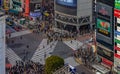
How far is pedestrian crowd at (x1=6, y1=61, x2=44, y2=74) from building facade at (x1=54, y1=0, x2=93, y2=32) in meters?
25.8

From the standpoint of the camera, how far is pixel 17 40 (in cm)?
8988

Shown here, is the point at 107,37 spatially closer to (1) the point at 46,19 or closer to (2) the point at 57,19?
(2) the point at 57,19

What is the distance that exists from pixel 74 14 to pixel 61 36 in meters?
8.15

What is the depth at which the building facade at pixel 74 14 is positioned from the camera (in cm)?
9399

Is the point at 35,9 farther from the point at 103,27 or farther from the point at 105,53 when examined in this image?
the point at 105,53

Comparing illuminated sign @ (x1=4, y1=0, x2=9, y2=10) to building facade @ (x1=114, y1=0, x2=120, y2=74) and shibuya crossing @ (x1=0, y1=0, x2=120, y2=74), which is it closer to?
shibuya crossing @ (x1=0, y1=0, x2=120, y2=74)

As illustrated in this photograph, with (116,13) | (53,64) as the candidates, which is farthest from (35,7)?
(53,64)

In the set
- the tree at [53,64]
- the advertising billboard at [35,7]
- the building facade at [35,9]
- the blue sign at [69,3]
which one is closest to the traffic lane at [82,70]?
the tree at [53,64]

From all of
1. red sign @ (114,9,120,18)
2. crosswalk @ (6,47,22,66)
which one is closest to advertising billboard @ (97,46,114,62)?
red sign @ (114,9,120,18)

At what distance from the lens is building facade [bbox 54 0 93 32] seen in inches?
3701

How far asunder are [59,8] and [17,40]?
1650 cm

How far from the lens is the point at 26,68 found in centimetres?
7006

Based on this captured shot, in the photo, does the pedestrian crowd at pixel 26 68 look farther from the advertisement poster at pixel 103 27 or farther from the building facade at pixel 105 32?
the advertisement poster at pixel 103 27

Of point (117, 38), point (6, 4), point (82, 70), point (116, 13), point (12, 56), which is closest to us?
point (116, 13)
